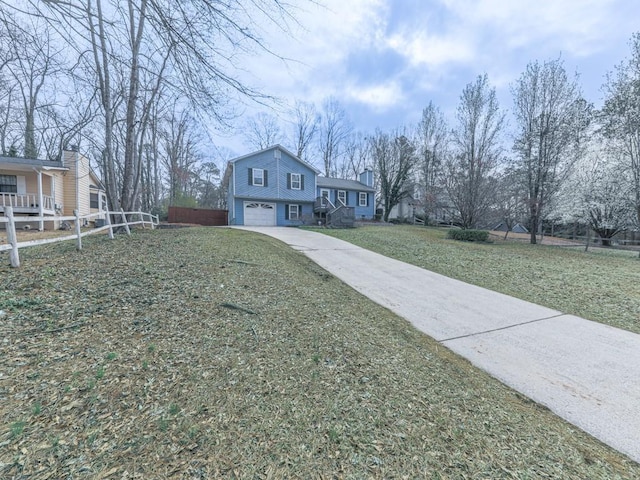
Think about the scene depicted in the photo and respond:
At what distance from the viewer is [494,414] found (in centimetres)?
206

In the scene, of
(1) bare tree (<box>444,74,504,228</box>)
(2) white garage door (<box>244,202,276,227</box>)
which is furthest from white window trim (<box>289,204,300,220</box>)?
(1) bare tree (<box>444,74,504,228</box>)

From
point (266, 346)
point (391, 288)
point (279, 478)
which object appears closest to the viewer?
point (279, 478)

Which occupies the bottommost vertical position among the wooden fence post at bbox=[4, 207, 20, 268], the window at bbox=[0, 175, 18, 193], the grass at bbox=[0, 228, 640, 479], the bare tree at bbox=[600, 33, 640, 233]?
the grass at bbox=[0, 228, 640, 479]

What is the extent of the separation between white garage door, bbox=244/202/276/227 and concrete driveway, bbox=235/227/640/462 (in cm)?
1498

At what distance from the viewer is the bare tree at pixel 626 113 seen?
37.3 feet

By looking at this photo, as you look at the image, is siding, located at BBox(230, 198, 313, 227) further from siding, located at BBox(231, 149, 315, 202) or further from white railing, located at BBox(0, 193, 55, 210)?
white railing, located at BBox(0, 193, 55, 210)

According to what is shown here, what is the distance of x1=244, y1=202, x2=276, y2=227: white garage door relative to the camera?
19.7 m

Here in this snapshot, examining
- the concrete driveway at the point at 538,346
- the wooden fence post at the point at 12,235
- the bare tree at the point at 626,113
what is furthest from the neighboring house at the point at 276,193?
the wooden fence post at the point at 12,235

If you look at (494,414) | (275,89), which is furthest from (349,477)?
(275,89)

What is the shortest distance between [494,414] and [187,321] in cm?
302

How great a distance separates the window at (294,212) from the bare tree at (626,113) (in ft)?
57.7

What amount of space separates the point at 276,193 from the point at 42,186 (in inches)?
489

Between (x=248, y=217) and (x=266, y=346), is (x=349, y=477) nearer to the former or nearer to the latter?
(x=266, y=346)

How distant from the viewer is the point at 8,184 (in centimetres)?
1283
